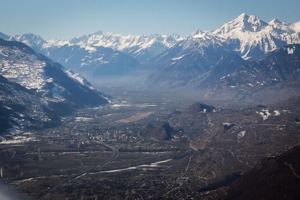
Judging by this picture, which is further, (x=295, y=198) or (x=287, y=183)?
(x=287, y=183)

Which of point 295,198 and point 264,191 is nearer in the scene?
A: point 295,198

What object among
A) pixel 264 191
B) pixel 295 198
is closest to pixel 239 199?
pixel 264 191

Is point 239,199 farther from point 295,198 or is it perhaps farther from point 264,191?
point 295,198

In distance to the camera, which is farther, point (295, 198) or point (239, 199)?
point (239, 199)
